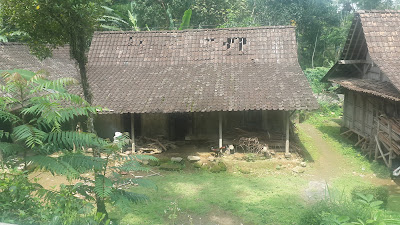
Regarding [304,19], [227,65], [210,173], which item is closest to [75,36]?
[210,173]

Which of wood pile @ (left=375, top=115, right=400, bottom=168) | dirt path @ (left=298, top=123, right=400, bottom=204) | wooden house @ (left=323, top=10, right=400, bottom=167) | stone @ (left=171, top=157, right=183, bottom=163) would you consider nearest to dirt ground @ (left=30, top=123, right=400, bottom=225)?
dirt path @ (left=298, top=123, right=400, bottom=204)

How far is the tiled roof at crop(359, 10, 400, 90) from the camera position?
476 inches

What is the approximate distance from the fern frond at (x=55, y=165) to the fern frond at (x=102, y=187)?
46cm

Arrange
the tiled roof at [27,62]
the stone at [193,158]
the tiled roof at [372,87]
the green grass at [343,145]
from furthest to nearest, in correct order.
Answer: the tiled roof at [27,62]
the stone at [193,158]
the green grass at [343,145]
the tiled roof at [372,87]

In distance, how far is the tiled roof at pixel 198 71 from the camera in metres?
12.3

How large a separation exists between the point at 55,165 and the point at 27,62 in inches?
471

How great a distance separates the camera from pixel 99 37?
55.2ft

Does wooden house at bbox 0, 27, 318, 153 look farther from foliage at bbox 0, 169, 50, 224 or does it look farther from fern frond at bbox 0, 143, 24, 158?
foliage at bbox 0, 169, 50, 224

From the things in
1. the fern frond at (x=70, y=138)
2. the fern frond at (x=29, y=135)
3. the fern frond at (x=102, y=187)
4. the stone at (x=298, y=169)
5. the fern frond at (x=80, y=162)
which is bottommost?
the stone at (x=298, y=169)

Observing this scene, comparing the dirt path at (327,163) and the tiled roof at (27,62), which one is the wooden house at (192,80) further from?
the dirt path at (327,163)

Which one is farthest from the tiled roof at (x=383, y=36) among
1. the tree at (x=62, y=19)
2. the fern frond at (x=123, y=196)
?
the fern frond at (x=123, y=196)

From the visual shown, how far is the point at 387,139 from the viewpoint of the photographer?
11.3 m

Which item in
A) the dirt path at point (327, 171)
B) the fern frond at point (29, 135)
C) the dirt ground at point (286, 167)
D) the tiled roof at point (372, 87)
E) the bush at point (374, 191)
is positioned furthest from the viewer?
the tiled roof at point (372, 87)

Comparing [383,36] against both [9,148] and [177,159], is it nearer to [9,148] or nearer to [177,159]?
[177,159]
